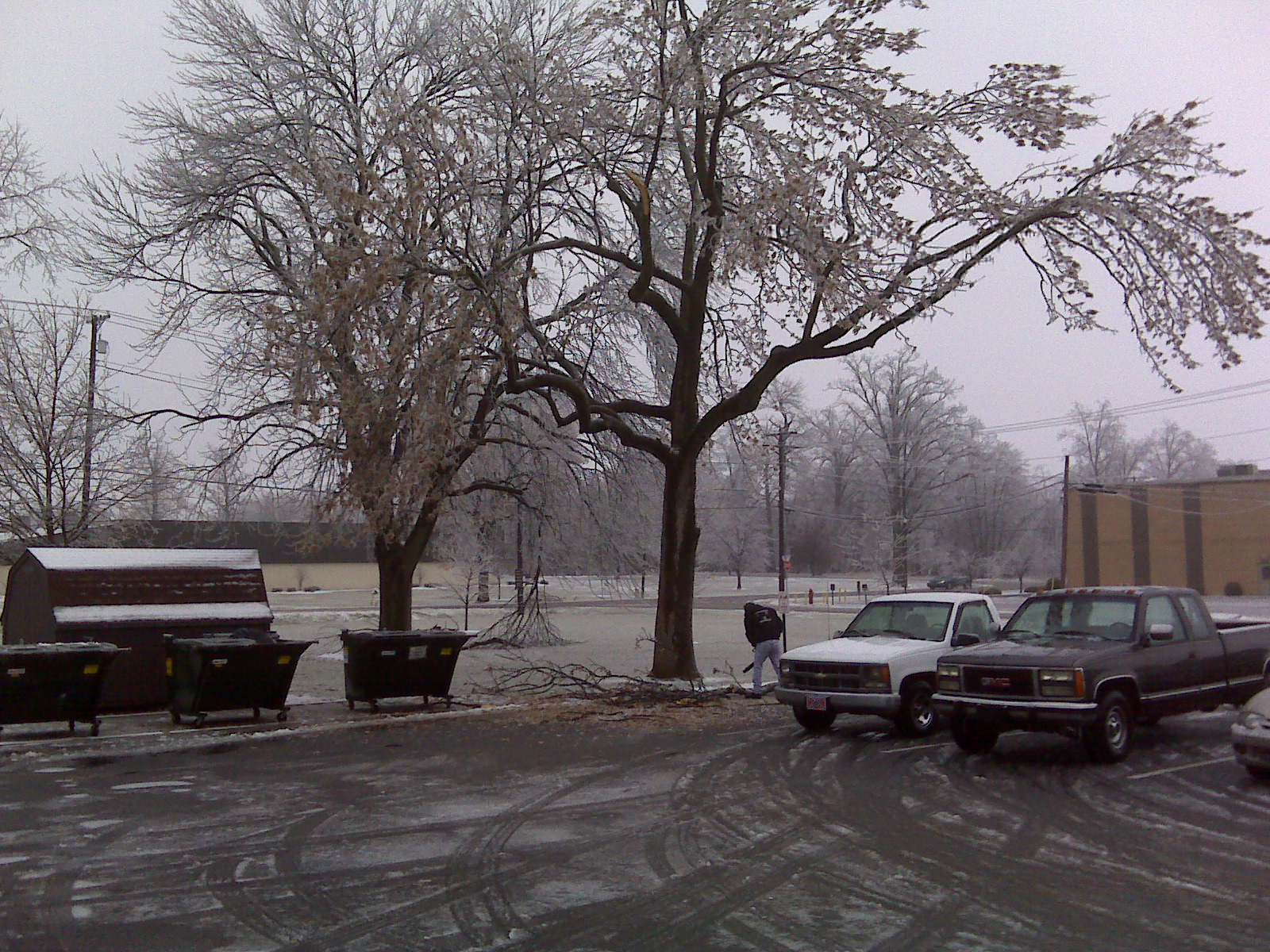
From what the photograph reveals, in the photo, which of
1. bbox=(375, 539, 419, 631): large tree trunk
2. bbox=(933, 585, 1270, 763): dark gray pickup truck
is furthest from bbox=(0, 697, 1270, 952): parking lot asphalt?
bbox=(375, 539, 419, 631): large tree trunk

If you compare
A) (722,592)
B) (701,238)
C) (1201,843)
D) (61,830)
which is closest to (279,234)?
(701,238)

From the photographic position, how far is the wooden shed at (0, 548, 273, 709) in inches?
556

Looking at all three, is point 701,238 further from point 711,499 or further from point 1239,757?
point 711,499

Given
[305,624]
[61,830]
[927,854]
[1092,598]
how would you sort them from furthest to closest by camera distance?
[305,624]
[1092,598]
[61,830]
[927,854]

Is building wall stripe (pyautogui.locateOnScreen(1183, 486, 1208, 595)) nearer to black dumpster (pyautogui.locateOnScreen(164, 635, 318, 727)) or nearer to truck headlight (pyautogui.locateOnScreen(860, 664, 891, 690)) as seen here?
truck headlight (pyautogui.locateOnScreen(860, 664, 891, 690))

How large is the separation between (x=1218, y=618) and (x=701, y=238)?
9.05 metres

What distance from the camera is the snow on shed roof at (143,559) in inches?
577

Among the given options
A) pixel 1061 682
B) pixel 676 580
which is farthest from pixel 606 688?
pixel 1061 682

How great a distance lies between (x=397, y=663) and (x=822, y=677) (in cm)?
610

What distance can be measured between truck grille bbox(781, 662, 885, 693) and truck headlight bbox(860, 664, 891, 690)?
0.11 feet

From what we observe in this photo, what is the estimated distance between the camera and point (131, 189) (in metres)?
20.0

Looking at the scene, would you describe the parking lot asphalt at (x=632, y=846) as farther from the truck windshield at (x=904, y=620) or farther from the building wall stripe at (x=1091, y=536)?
the building wall stripe at (x=1091, y=536)

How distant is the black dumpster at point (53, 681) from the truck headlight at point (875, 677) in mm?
8844

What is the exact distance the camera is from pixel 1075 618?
11.7 m
